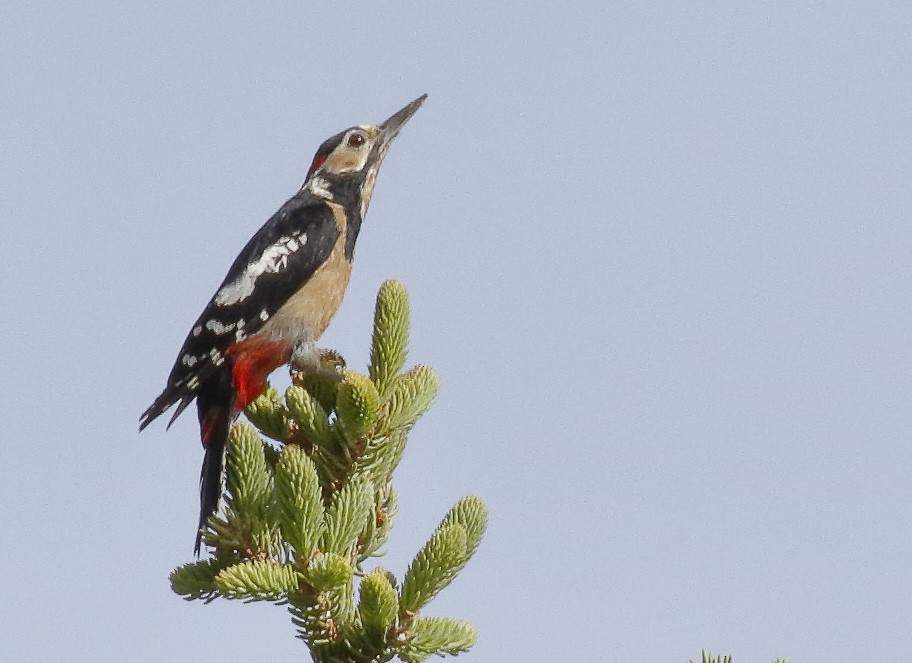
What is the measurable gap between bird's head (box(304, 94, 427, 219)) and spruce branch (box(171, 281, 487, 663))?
2.86 meters

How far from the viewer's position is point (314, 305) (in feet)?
16.3

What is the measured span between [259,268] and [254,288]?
155 mm

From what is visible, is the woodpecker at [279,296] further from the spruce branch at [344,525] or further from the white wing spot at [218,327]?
the spruce branch at [344,525]

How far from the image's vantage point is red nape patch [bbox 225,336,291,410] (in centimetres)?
431

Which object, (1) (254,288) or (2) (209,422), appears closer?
(2) (209,422)

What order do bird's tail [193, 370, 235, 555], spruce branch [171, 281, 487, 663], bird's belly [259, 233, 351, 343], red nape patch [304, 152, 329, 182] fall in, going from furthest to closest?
1. red nape patch [304, 152, 329, 182]
2. bird's belly [259, 233, 351, 343]
3. bird's tail [193, 370, 235, 555]
4. spruce branch [171, 281, 487, 663]

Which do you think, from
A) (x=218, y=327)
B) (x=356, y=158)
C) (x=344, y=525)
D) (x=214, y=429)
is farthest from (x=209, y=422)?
(x=356, y=158)

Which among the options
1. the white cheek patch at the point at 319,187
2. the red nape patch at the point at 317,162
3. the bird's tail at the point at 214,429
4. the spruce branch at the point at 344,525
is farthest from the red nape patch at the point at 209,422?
the red nape patch at the point at 317,162

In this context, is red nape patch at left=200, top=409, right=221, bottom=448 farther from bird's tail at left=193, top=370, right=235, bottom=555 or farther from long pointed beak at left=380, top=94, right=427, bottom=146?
long pointed beak at left=380, top=94, right=427, bottom=146

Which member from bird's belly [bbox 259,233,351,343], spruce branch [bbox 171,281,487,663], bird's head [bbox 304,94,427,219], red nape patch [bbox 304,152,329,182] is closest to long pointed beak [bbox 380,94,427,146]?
bird's head [bbox 304,94,427,219]

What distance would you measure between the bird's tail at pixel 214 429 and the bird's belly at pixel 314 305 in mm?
385

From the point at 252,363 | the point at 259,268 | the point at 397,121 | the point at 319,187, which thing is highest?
the point at 397,121

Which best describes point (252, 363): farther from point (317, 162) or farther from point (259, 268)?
point (317, 162)

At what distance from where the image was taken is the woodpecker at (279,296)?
4.27 meters
